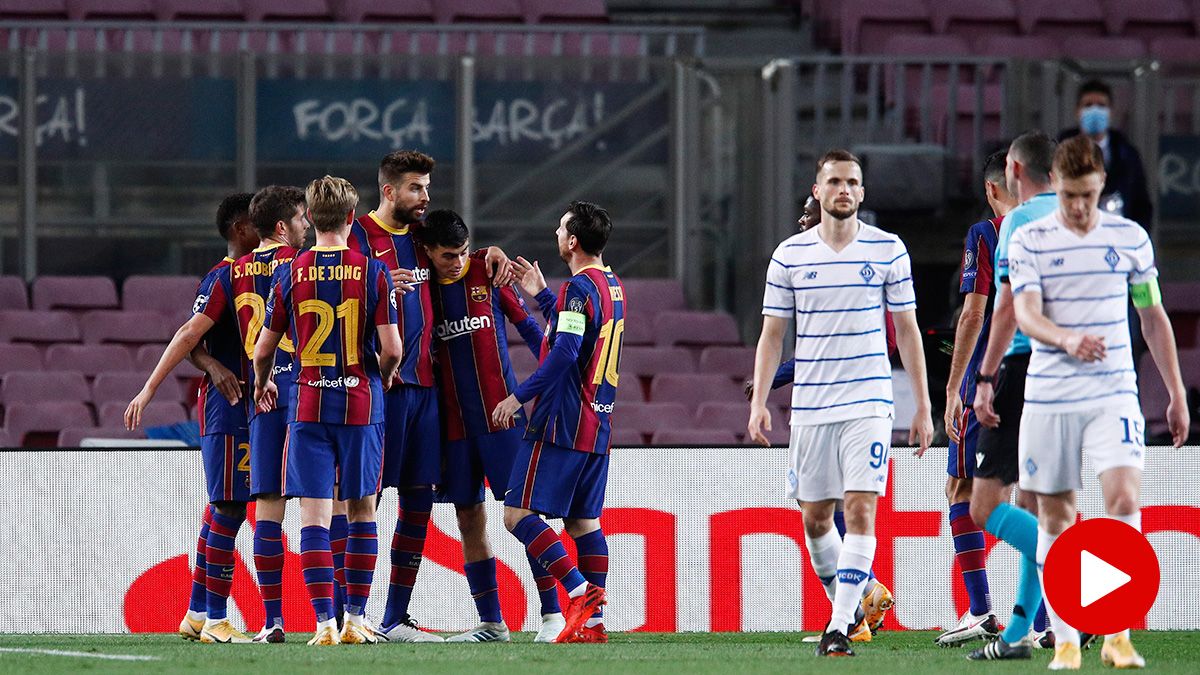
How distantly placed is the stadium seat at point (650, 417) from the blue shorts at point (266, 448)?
164 inches

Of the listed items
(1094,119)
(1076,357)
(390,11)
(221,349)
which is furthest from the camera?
(390,11)

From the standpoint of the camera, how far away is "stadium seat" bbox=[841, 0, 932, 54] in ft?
48.1

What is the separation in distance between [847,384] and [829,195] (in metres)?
0.62

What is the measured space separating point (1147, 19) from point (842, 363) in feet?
34.7

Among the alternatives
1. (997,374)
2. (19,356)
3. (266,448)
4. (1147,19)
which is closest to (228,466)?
(266,448)

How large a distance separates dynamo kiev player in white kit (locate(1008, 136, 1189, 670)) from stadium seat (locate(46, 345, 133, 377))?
289 inches

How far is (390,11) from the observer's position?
1440 centimetres

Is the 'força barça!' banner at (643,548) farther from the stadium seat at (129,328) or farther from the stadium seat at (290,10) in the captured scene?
the stadium seat at (290,10)

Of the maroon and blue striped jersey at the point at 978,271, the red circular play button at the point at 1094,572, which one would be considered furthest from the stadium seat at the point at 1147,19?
the red circular play button at the point at 1094,572

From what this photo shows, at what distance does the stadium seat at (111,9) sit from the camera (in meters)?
14.2

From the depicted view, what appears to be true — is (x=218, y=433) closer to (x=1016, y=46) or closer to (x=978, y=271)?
(x=978, y=271)

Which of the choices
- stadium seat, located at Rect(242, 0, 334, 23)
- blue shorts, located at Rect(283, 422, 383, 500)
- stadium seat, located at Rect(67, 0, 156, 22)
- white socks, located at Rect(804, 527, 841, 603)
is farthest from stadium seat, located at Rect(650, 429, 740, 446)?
stadium seat, located at Rect(67, 0, 156, 22)

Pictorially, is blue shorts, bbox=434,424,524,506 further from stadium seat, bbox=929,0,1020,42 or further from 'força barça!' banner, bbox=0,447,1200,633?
stadium seat, bbox=929,0,1020,42

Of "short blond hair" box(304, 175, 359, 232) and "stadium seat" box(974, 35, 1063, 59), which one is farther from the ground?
"stadium seat" box(974, 35, 1063, 59)
